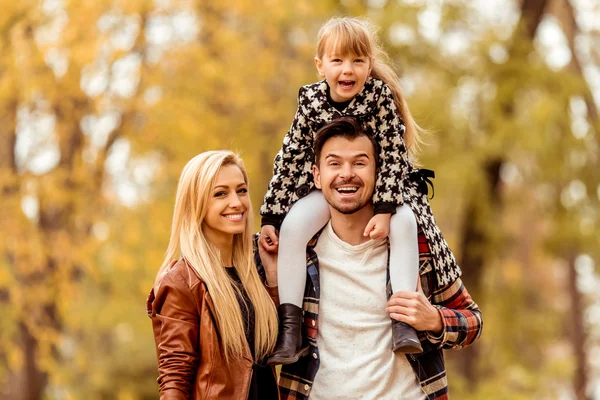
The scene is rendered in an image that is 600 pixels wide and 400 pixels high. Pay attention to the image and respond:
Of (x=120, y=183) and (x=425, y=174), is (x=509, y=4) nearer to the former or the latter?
(x=120, y=183)

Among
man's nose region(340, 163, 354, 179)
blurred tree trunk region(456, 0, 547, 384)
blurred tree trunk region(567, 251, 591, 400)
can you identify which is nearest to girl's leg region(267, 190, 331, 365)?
man's nose region(340, 163, 354, 179)

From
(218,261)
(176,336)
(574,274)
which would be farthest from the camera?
(574,274)

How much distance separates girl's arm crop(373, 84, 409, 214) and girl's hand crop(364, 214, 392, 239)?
26 millimetres

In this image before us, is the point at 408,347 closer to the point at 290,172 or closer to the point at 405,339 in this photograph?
the point at 405,339

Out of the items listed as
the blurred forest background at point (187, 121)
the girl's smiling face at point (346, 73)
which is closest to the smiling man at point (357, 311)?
the girl's smiling face at point (346, 73)

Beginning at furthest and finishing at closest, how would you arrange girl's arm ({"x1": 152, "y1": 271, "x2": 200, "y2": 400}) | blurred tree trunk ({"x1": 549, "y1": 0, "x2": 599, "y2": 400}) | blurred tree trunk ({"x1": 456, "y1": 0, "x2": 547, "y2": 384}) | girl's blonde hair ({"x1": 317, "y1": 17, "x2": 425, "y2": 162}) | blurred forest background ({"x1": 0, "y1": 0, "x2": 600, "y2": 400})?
blurred tree trunk ({"x1": 549, "y1": 0, "x2": 599, "y2": 400}) → blurred tree trunk ({"x1": 456, "y1": 0, "x2": 547, "y2": 384}) → blurred forest background ({"x1": 0, "y1": 0, "x2": 600, "y2": 400}) → girl's blonde hair ({"x1": 317, "y1": 17, "x2": 425, "y2": 162}) → girl's arm ({"x1": 152, "y1": 271, "x2": 200, "y2": 400})

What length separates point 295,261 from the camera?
347 cm

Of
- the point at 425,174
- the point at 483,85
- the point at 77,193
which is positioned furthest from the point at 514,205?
the point at 425,174

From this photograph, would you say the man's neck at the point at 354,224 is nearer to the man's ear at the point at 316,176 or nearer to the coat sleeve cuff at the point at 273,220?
A: the man's ear at the point at 316,176

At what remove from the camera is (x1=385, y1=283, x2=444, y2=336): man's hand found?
3.33 m

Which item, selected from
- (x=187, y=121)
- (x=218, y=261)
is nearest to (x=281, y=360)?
(x=218, y=261)

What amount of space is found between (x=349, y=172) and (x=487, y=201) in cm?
660

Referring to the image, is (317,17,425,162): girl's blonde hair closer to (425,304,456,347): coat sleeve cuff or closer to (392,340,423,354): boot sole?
(425,304,456,347): coat sleeve cuff

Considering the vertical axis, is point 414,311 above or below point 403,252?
below
